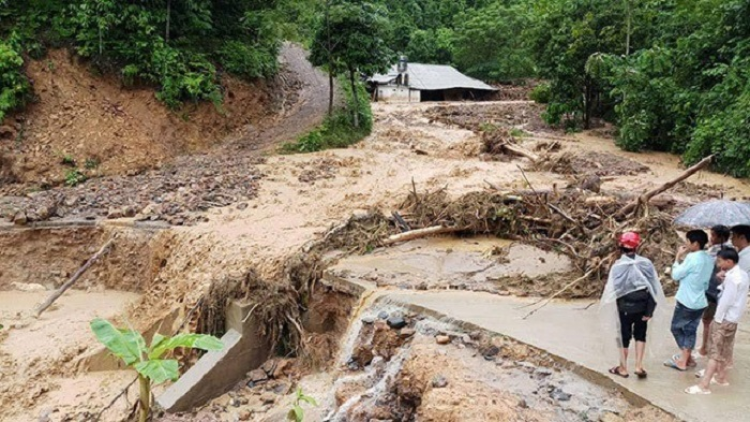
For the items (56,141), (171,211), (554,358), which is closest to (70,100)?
(56,141)

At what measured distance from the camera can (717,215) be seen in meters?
5.55

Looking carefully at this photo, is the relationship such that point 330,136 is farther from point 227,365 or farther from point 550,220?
point 227,365

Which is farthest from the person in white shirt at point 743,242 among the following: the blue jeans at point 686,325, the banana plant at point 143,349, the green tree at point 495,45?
the green tree at point 495,45

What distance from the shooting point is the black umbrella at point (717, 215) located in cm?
545

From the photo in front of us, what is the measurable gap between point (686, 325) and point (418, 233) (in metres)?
5.57

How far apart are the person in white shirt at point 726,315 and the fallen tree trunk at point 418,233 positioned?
226 inches

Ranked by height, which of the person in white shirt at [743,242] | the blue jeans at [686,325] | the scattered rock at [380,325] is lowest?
the scattered rock at [380,325]

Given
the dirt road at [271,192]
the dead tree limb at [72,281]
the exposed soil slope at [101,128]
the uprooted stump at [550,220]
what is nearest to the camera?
the uprooted stump at [550,220]

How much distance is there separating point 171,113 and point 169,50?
2213mm

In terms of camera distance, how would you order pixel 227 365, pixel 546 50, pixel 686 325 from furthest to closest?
pixel 546 50 < pixel 227 365 < pixel 686 325

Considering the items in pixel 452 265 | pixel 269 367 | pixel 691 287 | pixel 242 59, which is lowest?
pixel 269 367

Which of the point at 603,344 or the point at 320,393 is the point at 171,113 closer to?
the point at 320,393

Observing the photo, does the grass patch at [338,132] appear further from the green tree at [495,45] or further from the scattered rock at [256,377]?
the green tree at [495,45]

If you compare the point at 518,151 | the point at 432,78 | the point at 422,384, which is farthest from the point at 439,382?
the point at 432,78
